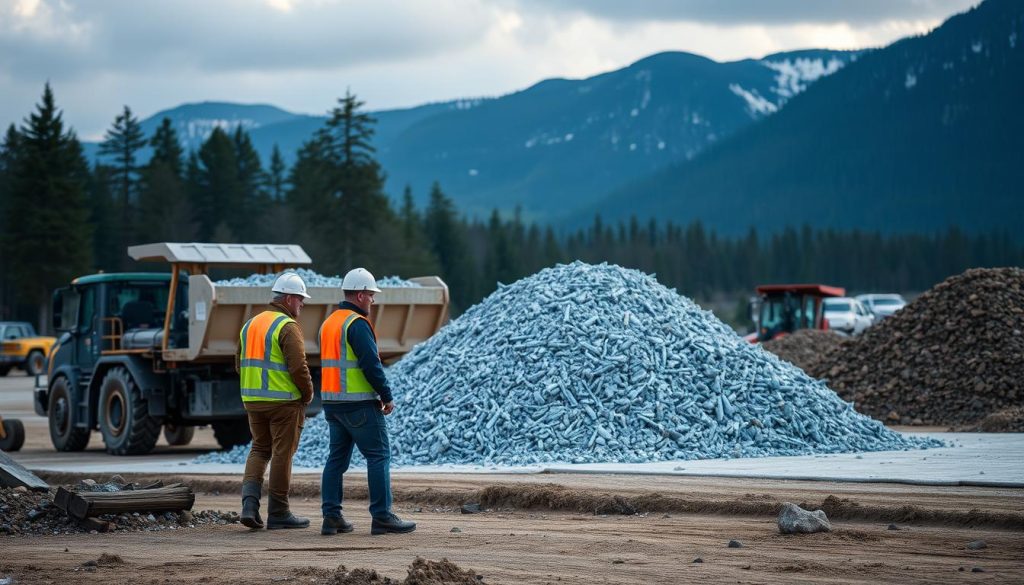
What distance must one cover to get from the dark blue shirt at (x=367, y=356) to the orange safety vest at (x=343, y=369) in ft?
0.15

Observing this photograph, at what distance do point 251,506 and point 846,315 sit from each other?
4142 cm

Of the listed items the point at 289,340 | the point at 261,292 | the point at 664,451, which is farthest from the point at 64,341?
the point at 289,340

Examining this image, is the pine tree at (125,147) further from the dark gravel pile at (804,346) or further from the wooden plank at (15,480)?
the wooden plank at (15,480)

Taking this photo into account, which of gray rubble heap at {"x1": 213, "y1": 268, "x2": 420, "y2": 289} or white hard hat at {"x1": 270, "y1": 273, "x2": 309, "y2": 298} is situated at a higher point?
gray rubble heap at {"x1": 213, "y1": 268, "x2": 420, "y2": 289}

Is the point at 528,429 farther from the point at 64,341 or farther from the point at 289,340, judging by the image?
the point at 64,341

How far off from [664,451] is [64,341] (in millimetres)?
10398

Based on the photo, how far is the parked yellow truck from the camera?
4855 cm

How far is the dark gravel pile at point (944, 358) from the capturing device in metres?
20.4

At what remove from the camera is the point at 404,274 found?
268 feet

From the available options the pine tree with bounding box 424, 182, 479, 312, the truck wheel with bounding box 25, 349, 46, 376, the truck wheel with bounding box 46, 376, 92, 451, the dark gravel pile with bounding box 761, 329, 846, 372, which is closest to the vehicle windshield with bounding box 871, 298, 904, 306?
the dark gravel pile with bounding box 761, 329, 846, 372

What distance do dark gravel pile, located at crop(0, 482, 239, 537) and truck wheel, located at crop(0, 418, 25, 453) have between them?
934 cm

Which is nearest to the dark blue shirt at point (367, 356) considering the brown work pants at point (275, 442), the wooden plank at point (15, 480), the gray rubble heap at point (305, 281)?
the brown work pants at point (275, 442)

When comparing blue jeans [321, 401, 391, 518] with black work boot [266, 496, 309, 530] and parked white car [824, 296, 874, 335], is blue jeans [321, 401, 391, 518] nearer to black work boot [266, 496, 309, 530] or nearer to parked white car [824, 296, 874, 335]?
black work boot [266, 496, 309, 530]

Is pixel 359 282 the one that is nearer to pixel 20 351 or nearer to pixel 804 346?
pixel 804 346
